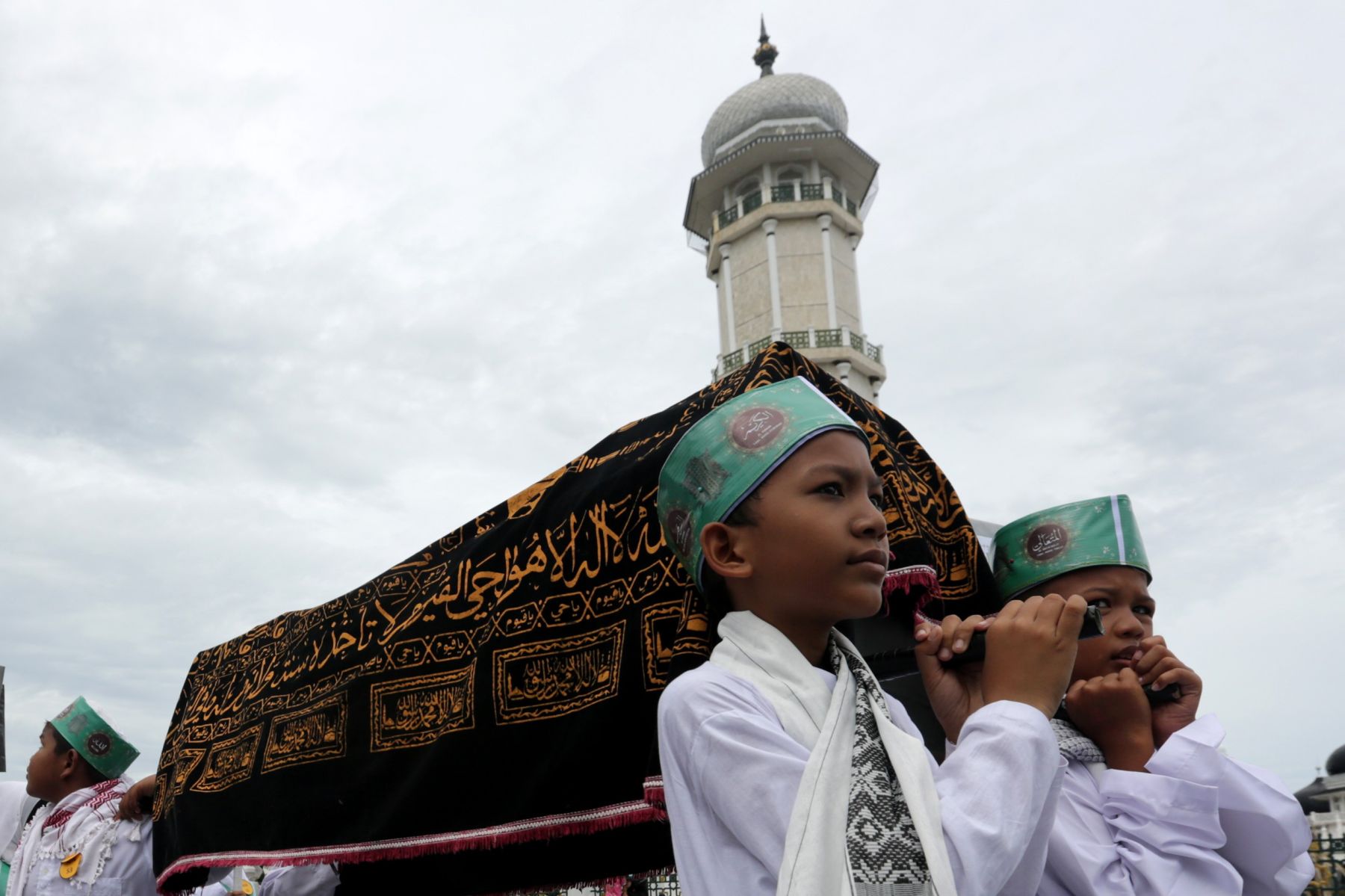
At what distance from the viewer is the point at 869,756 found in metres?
1.48

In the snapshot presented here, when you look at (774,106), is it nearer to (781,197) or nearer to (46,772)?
(781,197)

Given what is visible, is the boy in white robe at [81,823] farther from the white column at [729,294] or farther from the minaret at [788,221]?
the white column at [729,294]

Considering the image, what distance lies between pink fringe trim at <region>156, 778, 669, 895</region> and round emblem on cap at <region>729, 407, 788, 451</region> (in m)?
0.63

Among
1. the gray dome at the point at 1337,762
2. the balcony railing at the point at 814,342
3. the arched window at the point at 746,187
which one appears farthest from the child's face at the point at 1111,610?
the arched window at the point at 746,187

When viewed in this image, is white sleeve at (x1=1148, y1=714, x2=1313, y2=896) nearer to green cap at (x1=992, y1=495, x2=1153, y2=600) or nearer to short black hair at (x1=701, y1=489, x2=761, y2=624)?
green cap at (x1=992, y1=495, x2=1153, y2=600)

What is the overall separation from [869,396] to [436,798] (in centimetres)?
2722

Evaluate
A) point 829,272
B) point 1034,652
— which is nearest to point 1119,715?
point 1034,652

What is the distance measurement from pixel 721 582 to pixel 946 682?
17.3 inches

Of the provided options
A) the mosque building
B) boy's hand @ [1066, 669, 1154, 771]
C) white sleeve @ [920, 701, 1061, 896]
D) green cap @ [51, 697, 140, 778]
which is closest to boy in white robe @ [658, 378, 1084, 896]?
white sleeve @ [920, 701, 1061, 896]

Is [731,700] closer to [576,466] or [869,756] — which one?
[869,756]

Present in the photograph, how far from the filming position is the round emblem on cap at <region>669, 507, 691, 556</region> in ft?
6.11

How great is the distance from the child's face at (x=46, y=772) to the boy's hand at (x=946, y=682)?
413cm

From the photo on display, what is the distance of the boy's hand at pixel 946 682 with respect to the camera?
1.81 meters

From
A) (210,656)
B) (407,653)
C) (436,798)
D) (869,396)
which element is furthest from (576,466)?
(869,396)
